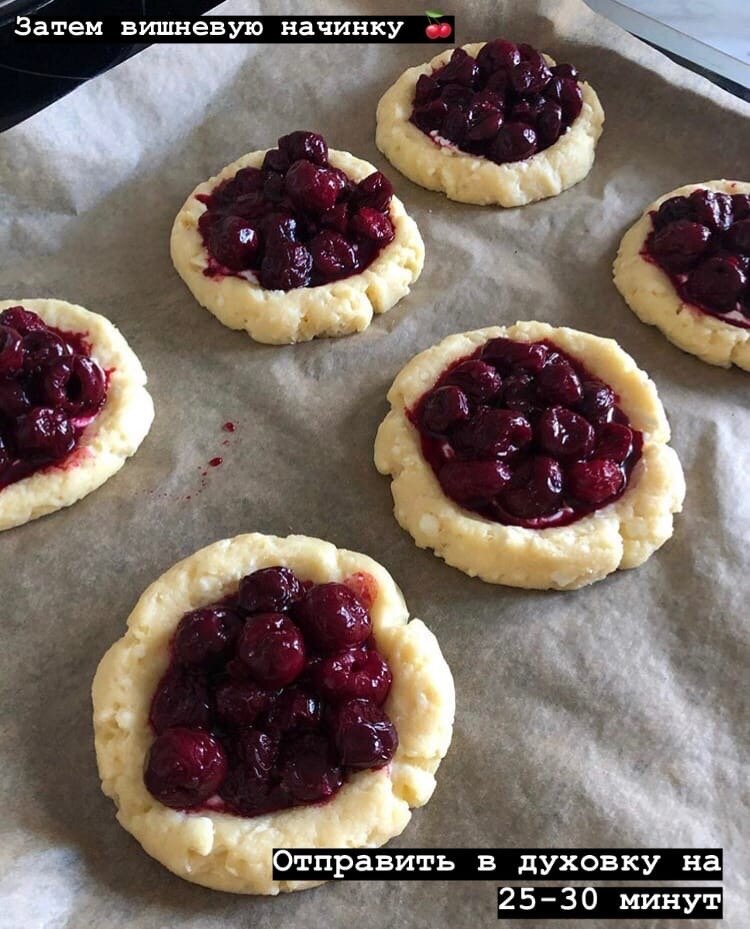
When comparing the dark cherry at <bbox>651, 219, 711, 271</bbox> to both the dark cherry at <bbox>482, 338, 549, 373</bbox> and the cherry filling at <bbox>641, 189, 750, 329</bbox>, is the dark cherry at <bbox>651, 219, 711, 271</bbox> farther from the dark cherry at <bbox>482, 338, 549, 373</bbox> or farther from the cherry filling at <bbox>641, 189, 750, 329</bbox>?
the dark cherry at <bbox>482, 338, 549, 373</bbox>

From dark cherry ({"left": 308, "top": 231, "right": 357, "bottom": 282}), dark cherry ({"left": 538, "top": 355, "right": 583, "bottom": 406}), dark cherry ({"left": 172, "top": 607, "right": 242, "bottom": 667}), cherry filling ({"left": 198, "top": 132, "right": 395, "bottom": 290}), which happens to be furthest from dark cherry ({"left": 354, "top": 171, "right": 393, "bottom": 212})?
dark cherry ({"left": 172, "top": 607, "right": 242, "bottom": 667})

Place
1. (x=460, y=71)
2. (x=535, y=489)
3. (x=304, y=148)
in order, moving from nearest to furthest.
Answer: (x=535, y=489)
(x=304, y=148)
(x=460, y=71)

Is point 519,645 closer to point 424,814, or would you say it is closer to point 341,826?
point 424,814

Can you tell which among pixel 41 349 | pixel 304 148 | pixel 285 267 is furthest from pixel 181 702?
pixel 304 148

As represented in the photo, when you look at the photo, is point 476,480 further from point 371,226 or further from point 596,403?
point 371,226

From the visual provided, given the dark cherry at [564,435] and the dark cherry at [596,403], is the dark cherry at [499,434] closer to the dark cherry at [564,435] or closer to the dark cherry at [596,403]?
the dark cherry at [564,435]
